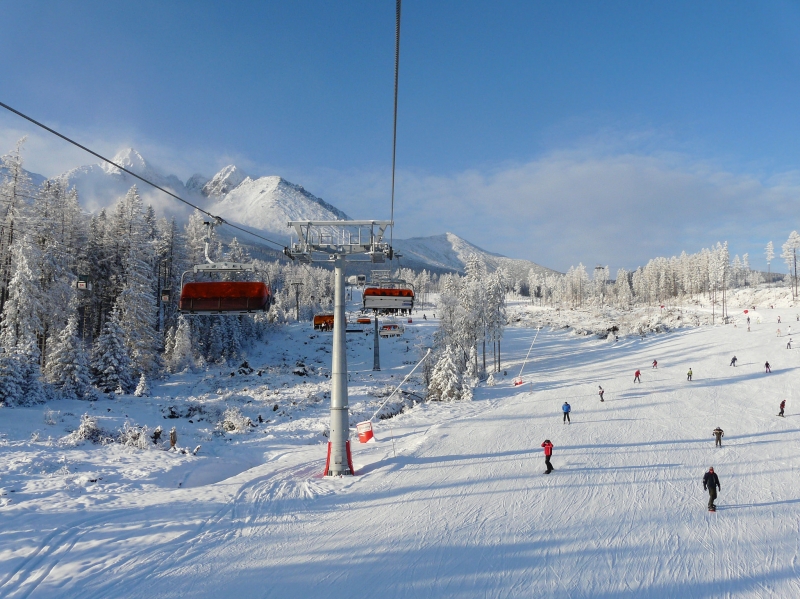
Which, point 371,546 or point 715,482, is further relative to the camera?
point 715,482

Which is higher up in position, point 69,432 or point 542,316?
point 542,316

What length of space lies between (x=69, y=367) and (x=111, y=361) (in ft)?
15.5

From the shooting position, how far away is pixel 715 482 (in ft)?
43.2

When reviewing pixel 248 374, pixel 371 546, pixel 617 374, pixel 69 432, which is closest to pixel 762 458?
pixel 371 546

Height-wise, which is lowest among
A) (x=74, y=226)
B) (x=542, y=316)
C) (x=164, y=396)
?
(x=164, y=396)

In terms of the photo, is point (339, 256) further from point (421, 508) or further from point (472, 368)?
point (472, 368)

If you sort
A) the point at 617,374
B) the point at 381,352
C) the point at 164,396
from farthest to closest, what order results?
the point at 381,352 < the point at 617,374 < the point at 164,396

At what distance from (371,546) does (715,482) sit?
10.5 metres

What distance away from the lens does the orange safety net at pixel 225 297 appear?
17922mm

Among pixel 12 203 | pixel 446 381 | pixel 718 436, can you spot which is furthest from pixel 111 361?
pixel 718 436

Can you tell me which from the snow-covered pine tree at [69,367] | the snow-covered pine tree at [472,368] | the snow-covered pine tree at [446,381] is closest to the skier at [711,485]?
the snow-covered pine tree at [446,381]

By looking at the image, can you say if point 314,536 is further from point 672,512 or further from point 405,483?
point 672,512

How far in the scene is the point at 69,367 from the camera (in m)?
30.1

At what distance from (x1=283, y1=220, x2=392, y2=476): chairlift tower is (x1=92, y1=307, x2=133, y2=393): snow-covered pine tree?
26993mm
